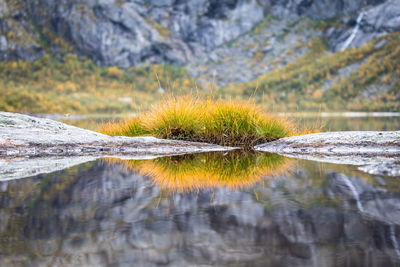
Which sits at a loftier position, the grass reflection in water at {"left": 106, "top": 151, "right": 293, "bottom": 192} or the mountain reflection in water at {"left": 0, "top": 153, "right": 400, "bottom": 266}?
the grass reflection in water at {"left": 106, "top": 151, "right": 293, "bottom": 192}

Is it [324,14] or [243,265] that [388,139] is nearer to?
[243,265]

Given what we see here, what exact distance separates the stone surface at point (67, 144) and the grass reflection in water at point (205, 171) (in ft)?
3.16

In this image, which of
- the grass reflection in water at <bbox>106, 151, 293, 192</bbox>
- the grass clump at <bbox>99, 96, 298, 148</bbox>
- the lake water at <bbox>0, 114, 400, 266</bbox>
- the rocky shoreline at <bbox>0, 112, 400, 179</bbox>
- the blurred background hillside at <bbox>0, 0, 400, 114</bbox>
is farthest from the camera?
the blurred background hillside at <bbox>0, 0, 400, 114</bbox>

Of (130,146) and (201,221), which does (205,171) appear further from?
(130,146)

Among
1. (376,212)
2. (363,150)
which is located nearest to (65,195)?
(376,212)

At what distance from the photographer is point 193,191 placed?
2137 mm

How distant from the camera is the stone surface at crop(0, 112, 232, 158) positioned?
4473 mm

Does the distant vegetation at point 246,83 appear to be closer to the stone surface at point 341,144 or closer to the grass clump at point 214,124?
the grass clump at point 214,124

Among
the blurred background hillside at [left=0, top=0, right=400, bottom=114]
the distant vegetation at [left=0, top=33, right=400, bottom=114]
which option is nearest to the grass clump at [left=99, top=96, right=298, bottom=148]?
the distant vegetation at [left=0, top=33, right=400, bottom=114]

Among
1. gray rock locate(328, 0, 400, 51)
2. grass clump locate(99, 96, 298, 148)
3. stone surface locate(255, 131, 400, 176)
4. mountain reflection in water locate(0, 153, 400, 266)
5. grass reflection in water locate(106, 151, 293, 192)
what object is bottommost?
mountain reflection in water locate(0, 153, 400, 266)

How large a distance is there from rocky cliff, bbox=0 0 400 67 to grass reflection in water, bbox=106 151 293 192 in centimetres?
9635

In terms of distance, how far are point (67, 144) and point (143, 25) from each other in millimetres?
106038

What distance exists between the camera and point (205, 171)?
2.93 meters

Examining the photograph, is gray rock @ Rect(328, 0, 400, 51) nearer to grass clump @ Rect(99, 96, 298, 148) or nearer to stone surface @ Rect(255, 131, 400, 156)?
grass clump @ Rect(99, 96, 298, 148)
